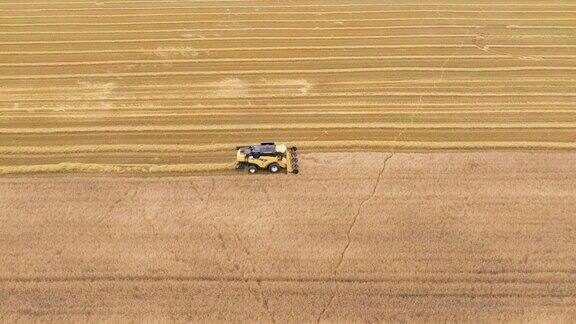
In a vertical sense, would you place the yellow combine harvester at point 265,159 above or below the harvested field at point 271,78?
below

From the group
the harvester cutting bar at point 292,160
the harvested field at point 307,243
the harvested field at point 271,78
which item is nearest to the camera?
the harvested field at point 307,243

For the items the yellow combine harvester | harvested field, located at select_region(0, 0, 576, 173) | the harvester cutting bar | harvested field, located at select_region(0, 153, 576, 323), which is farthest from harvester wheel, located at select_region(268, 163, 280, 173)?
harvested field, located at select_region(0, 0, 576, 173)

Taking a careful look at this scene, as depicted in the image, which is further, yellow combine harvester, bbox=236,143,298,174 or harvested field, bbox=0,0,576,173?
harvested field, bbox=0,0,576,173

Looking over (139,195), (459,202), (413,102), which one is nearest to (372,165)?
(459,202)

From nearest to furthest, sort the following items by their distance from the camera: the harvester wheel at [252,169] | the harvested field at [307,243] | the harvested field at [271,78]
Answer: the harvested field at [307,243]
the harvester wheel at [252,169]
the harvested field at [271,78]

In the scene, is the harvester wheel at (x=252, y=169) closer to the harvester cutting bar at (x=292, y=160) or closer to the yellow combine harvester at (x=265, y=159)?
the yellow combine harvester at (x=265, y=159)

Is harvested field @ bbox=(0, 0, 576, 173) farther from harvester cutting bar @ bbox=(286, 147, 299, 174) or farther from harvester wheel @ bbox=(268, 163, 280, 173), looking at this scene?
harvester wheel @ bbox=(268, 163, 280, 173)

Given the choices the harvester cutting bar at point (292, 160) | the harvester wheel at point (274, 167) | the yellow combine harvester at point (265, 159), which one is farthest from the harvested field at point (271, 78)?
the harvester wheel at point (274, 167)

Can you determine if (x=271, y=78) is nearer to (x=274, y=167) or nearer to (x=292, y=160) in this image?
(x=292, y=160)
